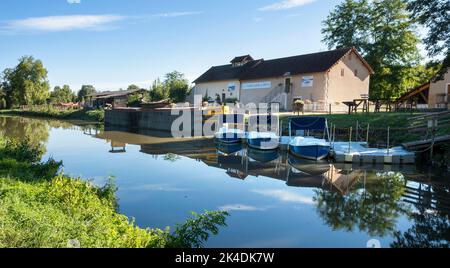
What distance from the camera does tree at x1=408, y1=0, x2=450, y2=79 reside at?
1809 centimetres

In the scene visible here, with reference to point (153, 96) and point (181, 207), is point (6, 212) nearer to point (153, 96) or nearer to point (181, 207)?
point (181, 207)

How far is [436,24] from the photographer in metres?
18.5

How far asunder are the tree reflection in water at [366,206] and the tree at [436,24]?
8747 mm

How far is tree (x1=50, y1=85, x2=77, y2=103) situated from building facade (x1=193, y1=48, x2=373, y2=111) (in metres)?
68.4

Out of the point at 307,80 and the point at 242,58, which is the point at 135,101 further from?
the point at 307,80

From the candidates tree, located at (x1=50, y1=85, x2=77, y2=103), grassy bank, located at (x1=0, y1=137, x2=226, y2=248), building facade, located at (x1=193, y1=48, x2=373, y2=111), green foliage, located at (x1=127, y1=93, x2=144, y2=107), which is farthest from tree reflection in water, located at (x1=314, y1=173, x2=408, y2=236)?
tree, located at (x1=50, y1=85, x2=77, y2=103)

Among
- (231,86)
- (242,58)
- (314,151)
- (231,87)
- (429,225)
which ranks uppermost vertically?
(242,58)

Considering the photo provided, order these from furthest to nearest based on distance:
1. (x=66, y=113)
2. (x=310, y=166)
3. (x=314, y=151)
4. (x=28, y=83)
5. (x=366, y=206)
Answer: (x=28, y=83) < (x=66, y=113) < (x=314, y=151) < (x=310, y=166) < (x=366, y=206)

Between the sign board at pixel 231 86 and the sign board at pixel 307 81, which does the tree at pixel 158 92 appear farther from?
the sign board at pixel 307 81

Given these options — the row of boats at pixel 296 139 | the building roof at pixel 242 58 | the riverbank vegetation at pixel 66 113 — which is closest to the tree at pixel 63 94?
the riverbank vegetation at pixel 66 113

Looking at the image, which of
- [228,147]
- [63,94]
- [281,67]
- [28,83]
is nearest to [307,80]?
[281,67]

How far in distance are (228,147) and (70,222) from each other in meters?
17.7

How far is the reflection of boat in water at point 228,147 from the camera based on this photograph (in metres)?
22.2
